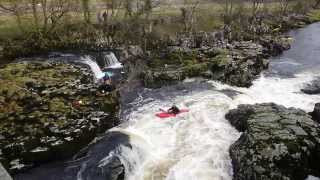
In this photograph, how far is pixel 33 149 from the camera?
2053 cm

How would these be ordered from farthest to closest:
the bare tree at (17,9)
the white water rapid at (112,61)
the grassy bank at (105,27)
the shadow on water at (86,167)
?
the bare tree at (17,9)
the grassy bank at (105,27)
the white water rapid at (112,61)
the shadow on water at (86,167)

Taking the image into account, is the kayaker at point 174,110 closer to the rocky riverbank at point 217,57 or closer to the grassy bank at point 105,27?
the rocky riverbank at point 217,57

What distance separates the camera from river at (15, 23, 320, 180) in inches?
719

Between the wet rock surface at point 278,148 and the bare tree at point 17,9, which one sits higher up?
the bare tree at point 17,9

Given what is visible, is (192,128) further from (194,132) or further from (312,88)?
(312,88)

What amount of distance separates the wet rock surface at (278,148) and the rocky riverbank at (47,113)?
8.56 m

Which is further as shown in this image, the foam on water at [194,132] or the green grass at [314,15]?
the green grass at [314,15]

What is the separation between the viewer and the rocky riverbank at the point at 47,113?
20.4 metres

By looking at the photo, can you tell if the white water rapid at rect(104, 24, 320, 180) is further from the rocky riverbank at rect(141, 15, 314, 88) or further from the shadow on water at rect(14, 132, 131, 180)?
the rocky riverbank at rect(141, 15, 314, 88)

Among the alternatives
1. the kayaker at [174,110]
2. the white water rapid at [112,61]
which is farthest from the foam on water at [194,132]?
the white water rapid at [112,61]

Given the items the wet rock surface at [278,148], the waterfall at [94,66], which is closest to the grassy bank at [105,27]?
the waterfall at [94,66]

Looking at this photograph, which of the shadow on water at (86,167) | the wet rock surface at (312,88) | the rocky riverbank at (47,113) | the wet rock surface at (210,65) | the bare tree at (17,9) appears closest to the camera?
the shadow on water at (86,167)

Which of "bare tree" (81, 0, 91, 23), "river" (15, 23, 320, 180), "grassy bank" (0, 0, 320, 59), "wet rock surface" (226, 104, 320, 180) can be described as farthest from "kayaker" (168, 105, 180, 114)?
"bare tree" (81, 0, 91, 23)

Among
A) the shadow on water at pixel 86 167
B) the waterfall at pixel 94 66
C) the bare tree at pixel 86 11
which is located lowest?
the shadow on water at pixel 86 167
